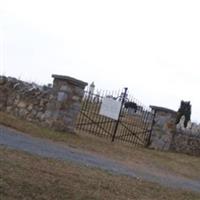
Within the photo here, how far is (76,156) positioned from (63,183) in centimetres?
390

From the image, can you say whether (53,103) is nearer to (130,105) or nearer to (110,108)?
(110,108)

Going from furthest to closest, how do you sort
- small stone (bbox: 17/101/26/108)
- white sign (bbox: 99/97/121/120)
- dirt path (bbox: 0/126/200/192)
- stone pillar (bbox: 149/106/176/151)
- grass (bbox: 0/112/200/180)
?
stone pillar (bbox: 149/106/176/151), white sign (bbox: 99/97/121/120), small stone (bbox: 17/101/26/108), grass (bbox: 0/112/200/180), dirt path (bbox: 0/126/200/192)

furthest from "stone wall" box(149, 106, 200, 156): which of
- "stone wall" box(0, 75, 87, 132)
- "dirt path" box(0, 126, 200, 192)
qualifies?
"dirt path" box(0, 126, 200, 192)

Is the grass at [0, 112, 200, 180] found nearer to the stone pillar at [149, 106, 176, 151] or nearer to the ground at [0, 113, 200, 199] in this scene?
the ground at [0, 113, 200, 199]

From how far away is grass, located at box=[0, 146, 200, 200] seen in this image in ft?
22.5

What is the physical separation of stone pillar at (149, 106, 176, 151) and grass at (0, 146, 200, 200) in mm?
9402

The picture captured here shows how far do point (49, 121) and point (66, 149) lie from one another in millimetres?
3724

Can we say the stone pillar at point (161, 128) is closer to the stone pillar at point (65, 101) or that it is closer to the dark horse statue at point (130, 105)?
the dark horse statue at point (130, 105)

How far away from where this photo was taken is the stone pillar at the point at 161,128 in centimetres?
2000

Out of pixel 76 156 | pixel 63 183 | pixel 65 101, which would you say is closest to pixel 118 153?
pixel 65 101

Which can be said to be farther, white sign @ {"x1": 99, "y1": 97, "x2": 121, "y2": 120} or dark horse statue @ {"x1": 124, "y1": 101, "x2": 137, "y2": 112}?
dark horse statue @ {"x1": 124, "y1": 101, "x2": 137, "y2": 112}

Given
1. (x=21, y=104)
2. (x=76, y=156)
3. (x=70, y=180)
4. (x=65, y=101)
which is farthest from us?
(x=21, y=104)

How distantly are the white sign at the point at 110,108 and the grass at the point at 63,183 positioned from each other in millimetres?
8348

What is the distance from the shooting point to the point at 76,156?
1160cm
